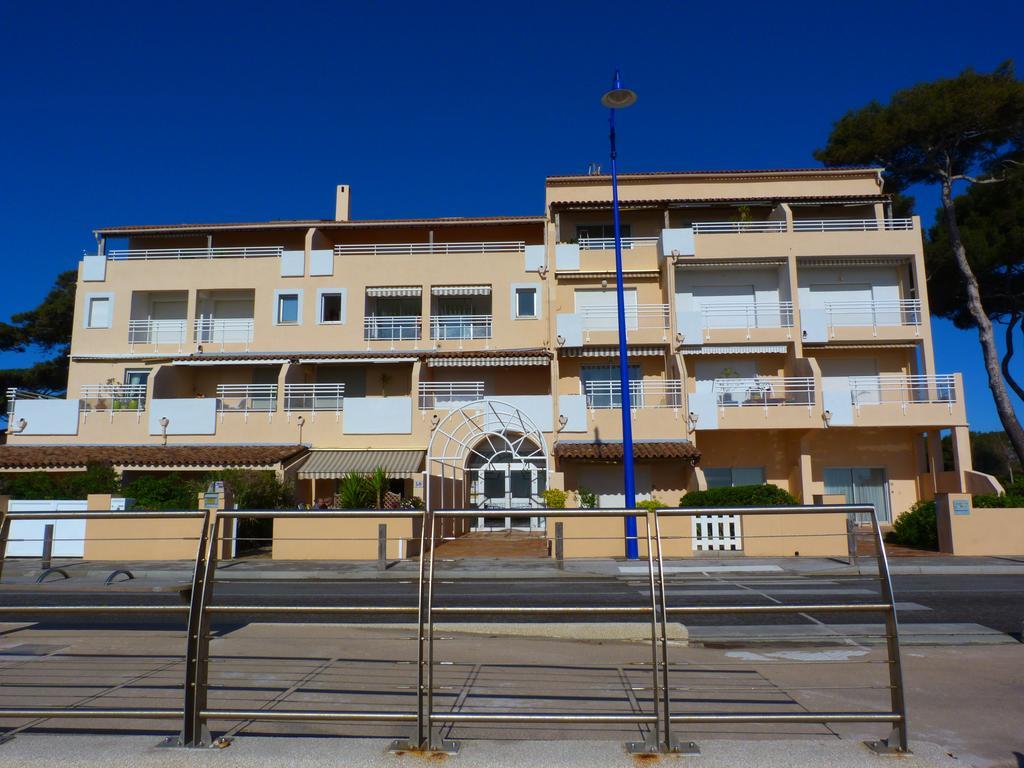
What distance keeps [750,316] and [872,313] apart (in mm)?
4407

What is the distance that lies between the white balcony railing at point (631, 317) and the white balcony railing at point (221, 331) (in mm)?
12952

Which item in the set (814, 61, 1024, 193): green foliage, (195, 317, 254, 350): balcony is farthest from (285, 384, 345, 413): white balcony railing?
(814, 61, 1024, 193): green foliage

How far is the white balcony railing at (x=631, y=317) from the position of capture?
29.2 metres

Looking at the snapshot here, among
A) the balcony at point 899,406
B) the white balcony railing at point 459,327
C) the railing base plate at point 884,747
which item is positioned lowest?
the railing base plate at point 884,747

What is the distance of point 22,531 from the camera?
65.0ft

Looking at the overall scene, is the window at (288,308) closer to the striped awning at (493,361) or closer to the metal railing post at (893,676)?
the striped awning at (493,361)

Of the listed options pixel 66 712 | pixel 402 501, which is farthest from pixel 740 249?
pixel 66 712

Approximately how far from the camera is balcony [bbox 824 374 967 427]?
88.0ft

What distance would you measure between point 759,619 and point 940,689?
12.8ft

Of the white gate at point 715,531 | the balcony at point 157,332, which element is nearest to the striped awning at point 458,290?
the balcony at point 157,332

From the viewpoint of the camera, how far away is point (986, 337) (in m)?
32.1

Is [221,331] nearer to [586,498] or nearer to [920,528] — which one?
[586,498]

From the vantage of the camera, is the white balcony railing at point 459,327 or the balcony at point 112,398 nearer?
the balcony at point 112,398

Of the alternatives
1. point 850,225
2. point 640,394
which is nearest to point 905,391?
point 850,225
